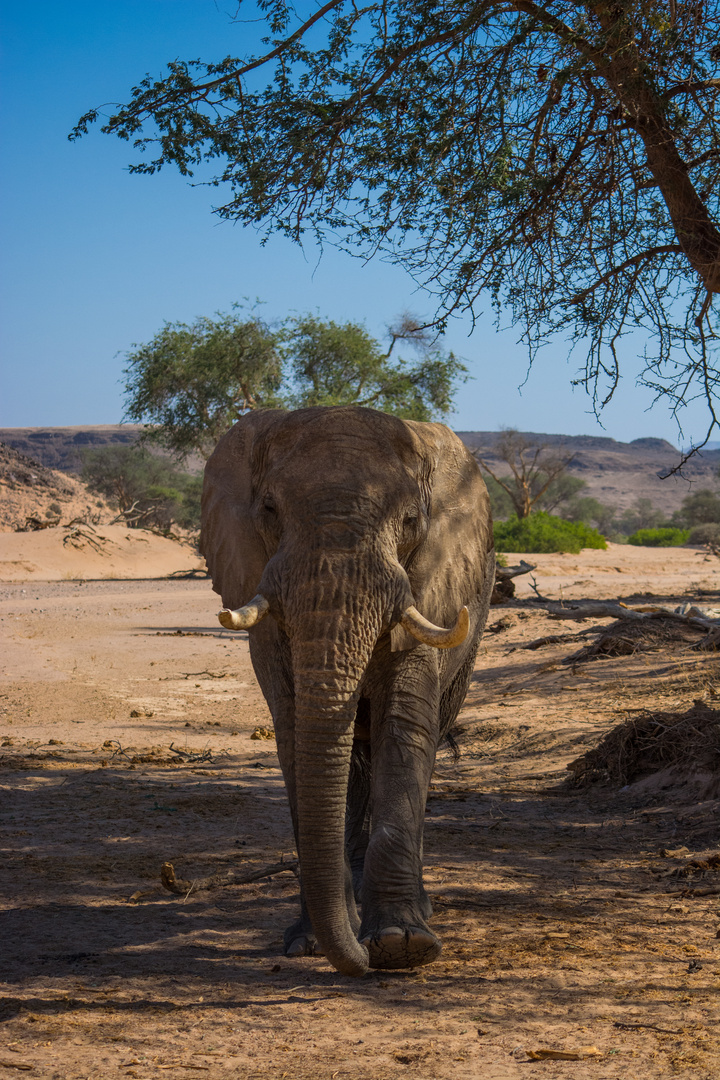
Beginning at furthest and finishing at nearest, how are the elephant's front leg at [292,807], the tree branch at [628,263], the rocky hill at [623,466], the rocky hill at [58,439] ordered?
the rocky hill at [58,439] → the rocky hill at [623,466] → the tree branch at [628,263] → the elephant's front leg at [292,807]

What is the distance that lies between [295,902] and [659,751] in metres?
3.29

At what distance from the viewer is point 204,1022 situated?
3.32 m

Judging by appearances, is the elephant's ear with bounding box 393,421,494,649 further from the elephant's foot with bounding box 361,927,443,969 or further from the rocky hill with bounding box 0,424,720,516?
the rocky hill with bounding box 0,424,720,516

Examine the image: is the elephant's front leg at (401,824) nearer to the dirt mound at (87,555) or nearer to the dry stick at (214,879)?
the dry stick at (214,879)

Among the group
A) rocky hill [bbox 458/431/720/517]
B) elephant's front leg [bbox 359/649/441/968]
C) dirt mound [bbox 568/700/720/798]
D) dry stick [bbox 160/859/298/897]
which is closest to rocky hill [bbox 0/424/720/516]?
rocky hill [bbox 458/431/720/517]

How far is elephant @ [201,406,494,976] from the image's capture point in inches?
135

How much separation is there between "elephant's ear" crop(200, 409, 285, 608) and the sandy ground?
158 centimetres

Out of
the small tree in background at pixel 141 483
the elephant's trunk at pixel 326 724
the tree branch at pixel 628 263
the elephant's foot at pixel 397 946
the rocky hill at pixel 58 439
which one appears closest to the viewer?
the elephant's trunk at pixel 326 724

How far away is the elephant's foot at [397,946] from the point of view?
372cm

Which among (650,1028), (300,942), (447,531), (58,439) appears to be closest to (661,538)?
(447,531)

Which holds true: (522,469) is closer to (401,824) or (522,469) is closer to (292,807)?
(292,807)

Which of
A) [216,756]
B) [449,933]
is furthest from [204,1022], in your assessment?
[216,756]

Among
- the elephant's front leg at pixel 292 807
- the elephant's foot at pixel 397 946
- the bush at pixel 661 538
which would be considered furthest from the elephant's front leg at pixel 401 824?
the bush at pixel 661 538

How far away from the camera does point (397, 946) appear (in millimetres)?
3732
